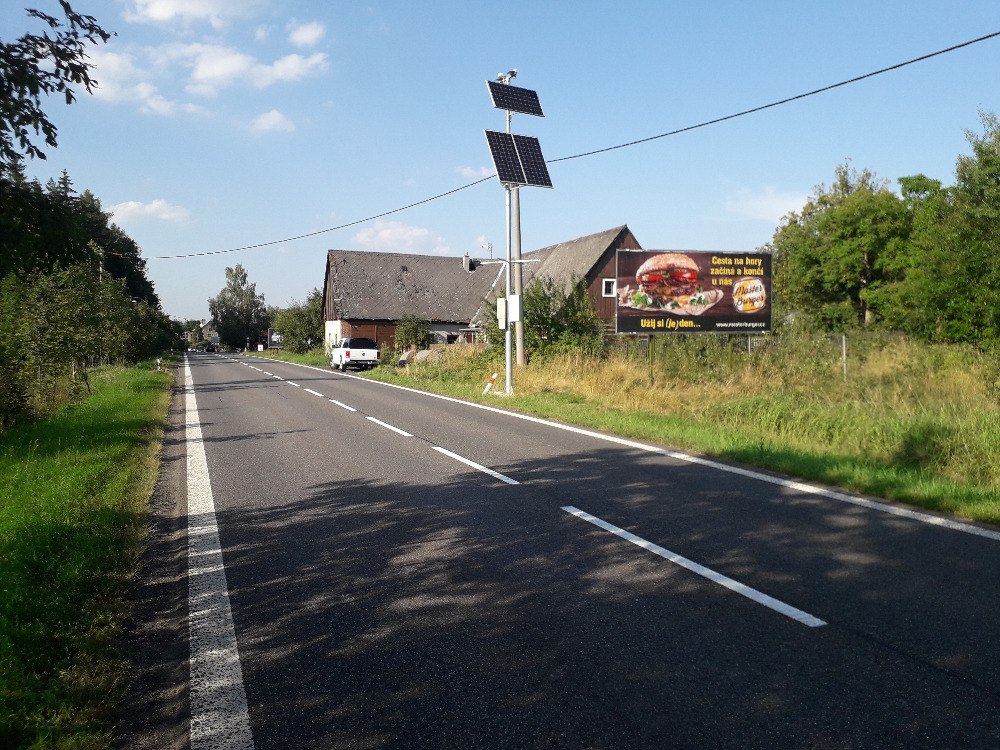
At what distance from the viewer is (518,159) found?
20.8 meters

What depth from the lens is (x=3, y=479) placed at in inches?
320

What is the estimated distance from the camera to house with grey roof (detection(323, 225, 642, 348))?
51906 millimetres

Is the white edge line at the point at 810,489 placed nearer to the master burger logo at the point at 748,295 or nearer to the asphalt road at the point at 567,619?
the asphalt road at the point at 567,619

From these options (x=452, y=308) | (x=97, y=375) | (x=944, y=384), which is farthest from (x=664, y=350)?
(x=452, y=308)

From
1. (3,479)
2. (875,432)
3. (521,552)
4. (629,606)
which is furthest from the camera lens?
(875,432)

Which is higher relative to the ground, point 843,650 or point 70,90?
point 70,90

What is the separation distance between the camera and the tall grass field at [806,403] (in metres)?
8.13

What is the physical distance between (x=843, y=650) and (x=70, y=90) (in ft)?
17.8

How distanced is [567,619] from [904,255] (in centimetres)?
5410

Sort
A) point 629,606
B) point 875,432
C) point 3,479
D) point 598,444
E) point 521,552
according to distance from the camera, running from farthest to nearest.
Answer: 1. point 598,444
2. point 875,432
3. point 3,479
4. point 521,552
5. point 629,606

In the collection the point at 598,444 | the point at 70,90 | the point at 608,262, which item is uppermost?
the point at 608,262

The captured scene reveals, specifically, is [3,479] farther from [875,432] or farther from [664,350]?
[664,350]

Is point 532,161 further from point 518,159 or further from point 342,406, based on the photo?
point 342,406

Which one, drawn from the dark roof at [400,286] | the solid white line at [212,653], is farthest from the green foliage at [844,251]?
the solid white line at [212,653]
